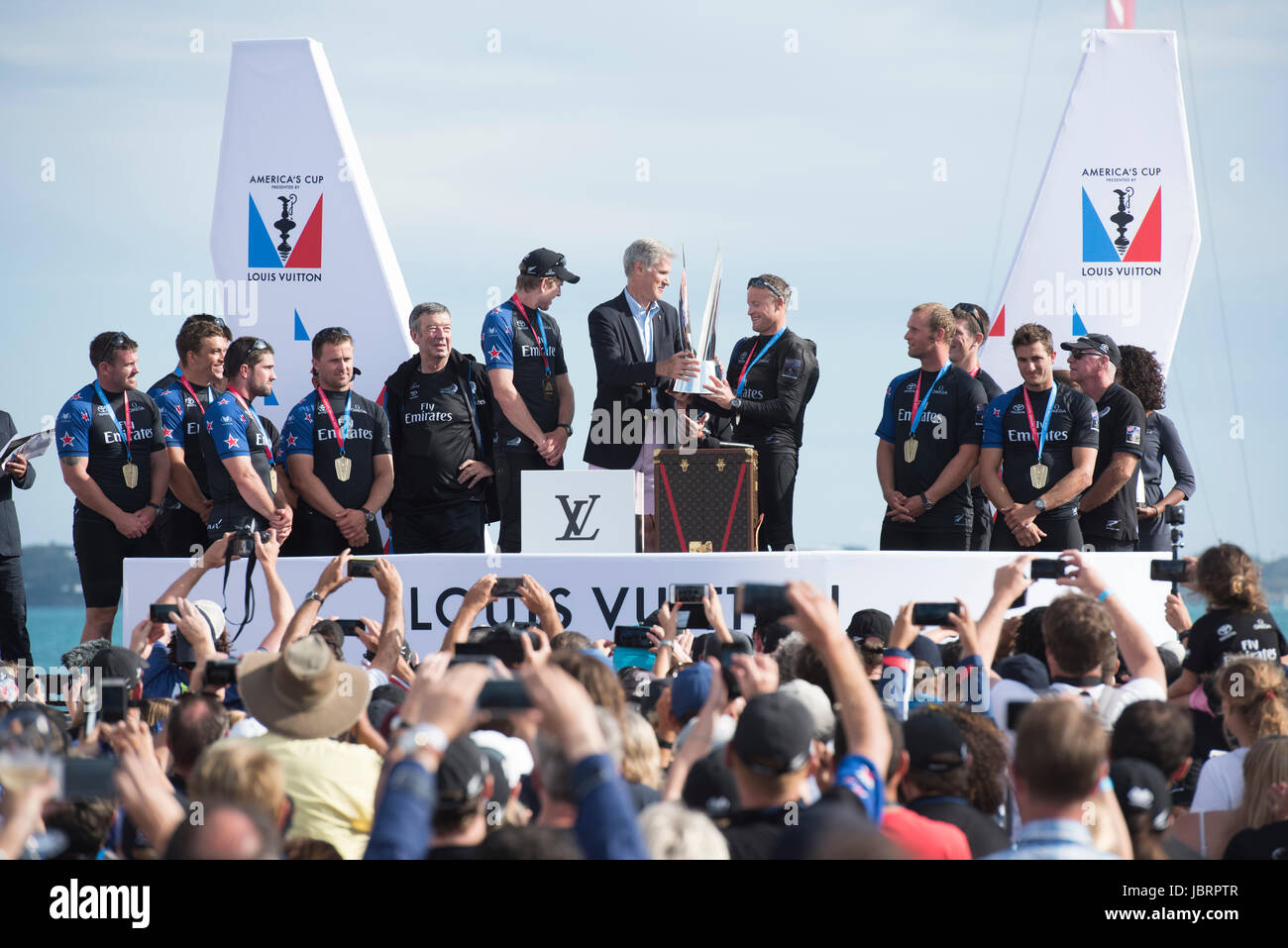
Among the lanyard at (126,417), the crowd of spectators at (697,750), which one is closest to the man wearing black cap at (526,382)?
the lanyard at (126,417)

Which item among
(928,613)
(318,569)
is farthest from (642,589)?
(928,613)

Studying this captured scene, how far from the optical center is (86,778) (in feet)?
8.52

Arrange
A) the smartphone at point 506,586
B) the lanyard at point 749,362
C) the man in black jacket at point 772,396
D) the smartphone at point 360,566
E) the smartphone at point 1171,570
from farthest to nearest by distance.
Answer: the lanyard at point 749,362 → the man in black jacket at point 772,396 → the smartphone at point 360,566 → the smartphone at point 506,586 → the smartphone at point 1171,570

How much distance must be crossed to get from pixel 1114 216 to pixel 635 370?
500 cm

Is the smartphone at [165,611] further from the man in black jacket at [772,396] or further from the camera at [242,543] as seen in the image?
the man in black jacket at [772,396]

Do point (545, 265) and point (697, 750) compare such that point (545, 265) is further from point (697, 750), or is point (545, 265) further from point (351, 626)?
point (697, 750)

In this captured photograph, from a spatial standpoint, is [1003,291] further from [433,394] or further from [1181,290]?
[433,394]

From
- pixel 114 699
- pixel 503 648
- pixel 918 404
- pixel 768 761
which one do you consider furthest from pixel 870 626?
pixel 114 699

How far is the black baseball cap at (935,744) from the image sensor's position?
3518 millimetres

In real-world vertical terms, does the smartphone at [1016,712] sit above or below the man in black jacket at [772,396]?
below

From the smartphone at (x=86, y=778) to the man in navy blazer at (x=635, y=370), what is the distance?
233 inches

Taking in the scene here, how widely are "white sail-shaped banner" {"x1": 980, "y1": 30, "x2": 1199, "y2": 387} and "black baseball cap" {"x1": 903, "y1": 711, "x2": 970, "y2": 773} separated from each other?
8.22 meters

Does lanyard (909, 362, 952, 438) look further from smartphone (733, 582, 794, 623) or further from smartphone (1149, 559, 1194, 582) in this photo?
smartphone (733, 582, 794, 623)
